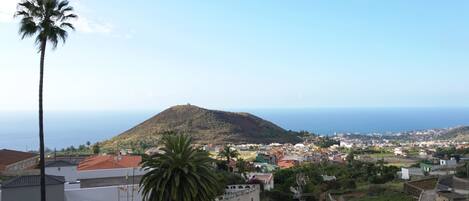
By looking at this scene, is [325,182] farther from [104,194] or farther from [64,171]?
[104,194]

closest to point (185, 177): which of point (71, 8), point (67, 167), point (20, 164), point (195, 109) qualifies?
point (71, 8)

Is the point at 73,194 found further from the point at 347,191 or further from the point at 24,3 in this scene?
the point at 347,191

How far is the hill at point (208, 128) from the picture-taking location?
112m

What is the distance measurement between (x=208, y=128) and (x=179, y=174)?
339ft

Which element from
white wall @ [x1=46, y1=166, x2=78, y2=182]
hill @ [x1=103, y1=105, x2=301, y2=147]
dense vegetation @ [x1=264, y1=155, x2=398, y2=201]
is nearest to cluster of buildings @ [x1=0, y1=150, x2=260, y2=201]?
white wall @ [x1=46, y1=166, x2=78, y2=182]

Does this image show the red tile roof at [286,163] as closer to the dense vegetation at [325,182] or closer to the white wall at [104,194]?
the dense vegetation at [325,182]

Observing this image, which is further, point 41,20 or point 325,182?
point 325,182

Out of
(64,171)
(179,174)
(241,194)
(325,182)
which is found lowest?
(325,182)

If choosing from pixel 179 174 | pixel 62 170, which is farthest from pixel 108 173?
pixel 179 174

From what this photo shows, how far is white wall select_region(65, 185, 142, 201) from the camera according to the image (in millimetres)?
24195

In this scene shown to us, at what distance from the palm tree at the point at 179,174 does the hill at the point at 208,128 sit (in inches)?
3272

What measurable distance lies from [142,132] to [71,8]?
95.9 meters

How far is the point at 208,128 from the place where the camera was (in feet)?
396

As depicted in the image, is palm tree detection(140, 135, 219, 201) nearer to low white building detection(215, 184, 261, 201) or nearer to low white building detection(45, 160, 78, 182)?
low white building detection(215, 184, 261, 201)
